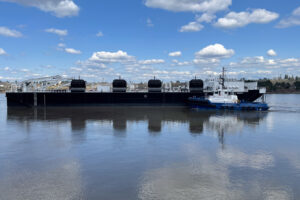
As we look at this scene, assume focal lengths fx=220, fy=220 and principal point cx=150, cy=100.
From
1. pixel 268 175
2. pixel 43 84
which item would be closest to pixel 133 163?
pixel 268 175

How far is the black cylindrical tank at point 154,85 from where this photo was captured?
59.2 metres

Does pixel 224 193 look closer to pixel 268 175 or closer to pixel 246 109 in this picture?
pixel 268 175

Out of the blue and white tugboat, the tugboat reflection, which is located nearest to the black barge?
the blue and white tugboat

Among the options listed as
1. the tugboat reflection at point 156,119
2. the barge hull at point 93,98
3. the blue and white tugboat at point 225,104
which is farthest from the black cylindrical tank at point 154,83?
the tugboat reflection at point 156,119

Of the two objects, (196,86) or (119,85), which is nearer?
(119,85)

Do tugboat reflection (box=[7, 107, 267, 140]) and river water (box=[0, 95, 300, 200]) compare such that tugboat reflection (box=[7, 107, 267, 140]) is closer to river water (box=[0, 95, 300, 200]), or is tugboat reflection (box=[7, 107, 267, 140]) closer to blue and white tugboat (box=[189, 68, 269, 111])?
river water (box=[0, 95, 300, 200])

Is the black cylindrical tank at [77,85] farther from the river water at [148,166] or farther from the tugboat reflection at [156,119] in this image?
the river water at [148,166]

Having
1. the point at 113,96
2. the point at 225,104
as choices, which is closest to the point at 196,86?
the point at 225,104

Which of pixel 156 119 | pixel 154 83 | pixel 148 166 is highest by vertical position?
pixel 154 83

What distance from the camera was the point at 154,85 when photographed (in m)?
59.2

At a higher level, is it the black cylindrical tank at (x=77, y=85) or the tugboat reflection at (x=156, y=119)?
the black cylindrical tank at (x=77, y=85)

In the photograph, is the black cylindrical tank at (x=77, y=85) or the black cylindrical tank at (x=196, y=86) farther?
the black cylindrical tank at (x=196, y=86)

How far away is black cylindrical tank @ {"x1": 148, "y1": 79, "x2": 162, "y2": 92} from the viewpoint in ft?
194

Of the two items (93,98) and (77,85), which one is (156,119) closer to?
(93,98)
